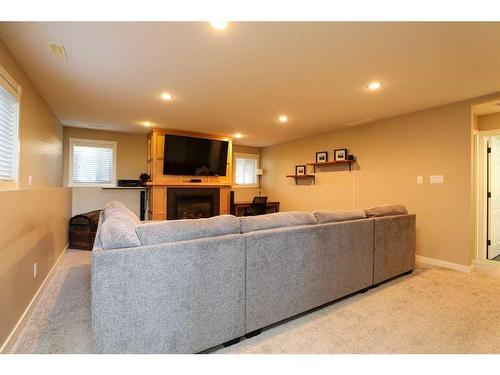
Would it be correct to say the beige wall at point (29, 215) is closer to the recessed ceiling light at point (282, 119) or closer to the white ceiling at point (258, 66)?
the white ceiling at point (258, 66)

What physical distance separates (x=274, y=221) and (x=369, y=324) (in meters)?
1.12

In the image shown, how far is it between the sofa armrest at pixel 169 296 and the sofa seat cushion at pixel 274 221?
17 centimetres

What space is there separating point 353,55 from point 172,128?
3.92 meters

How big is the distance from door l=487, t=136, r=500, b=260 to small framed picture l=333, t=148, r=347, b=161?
2.15 meters

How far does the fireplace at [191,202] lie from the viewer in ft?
17.6

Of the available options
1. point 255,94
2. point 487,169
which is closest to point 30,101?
point 255,94

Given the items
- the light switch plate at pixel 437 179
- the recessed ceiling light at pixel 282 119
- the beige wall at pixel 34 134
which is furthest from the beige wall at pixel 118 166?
the light switch plate at pixel 437 179

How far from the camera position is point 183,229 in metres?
1.65

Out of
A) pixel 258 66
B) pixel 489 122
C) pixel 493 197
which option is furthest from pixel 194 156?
pixel 493 197

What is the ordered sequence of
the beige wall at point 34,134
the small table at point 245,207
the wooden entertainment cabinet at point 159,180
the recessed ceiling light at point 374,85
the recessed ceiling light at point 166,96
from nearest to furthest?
the beige wall at point 34,134 → the recessed ceiling light at point 374,85 → the recessed ceiling light at point 166,96 → the wooden entertainment cabinet at point 159,180 → the small table at point 245,207

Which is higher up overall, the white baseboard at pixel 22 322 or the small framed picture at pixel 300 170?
the small framed picture at pixel 300 170

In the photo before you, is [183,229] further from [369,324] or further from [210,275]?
[369,324]

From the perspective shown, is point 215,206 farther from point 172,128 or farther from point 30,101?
point 30,101

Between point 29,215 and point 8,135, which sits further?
point 8,135
